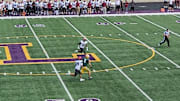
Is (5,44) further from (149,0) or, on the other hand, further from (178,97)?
(149,0)

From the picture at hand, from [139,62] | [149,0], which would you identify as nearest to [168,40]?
[139,62]

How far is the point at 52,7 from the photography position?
5528 cm

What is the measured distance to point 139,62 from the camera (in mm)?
34188

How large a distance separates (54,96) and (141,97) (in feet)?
13.9

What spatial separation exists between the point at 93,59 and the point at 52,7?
21286mm

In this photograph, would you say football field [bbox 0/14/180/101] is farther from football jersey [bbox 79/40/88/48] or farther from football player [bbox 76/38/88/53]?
football jersey [bbox 79/40/88/48]

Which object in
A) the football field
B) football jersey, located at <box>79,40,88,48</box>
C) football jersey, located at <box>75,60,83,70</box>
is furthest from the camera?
football jersey, located at <box>79,40,88,48</box>

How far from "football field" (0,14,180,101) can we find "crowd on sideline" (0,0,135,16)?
3.19 m

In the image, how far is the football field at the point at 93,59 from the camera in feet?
91.5

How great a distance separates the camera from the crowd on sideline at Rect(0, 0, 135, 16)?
53500 mm

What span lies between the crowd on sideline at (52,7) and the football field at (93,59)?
126 inches

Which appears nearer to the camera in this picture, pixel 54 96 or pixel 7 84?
pixel 54 96

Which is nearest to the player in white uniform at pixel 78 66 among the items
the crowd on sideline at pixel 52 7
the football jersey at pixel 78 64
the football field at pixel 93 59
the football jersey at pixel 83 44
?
the football jersey at pixel 78 64

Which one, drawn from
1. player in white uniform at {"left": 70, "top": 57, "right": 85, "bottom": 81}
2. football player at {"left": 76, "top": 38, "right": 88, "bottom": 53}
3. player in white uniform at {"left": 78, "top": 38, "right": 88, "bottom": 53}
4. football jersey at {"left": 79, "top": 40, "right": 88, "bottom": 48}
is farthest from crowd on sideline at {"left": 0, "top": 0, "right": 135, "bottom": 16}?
player in white uniform at {"left": 70, "top": 57, "right": 85, "bottom": 81}
